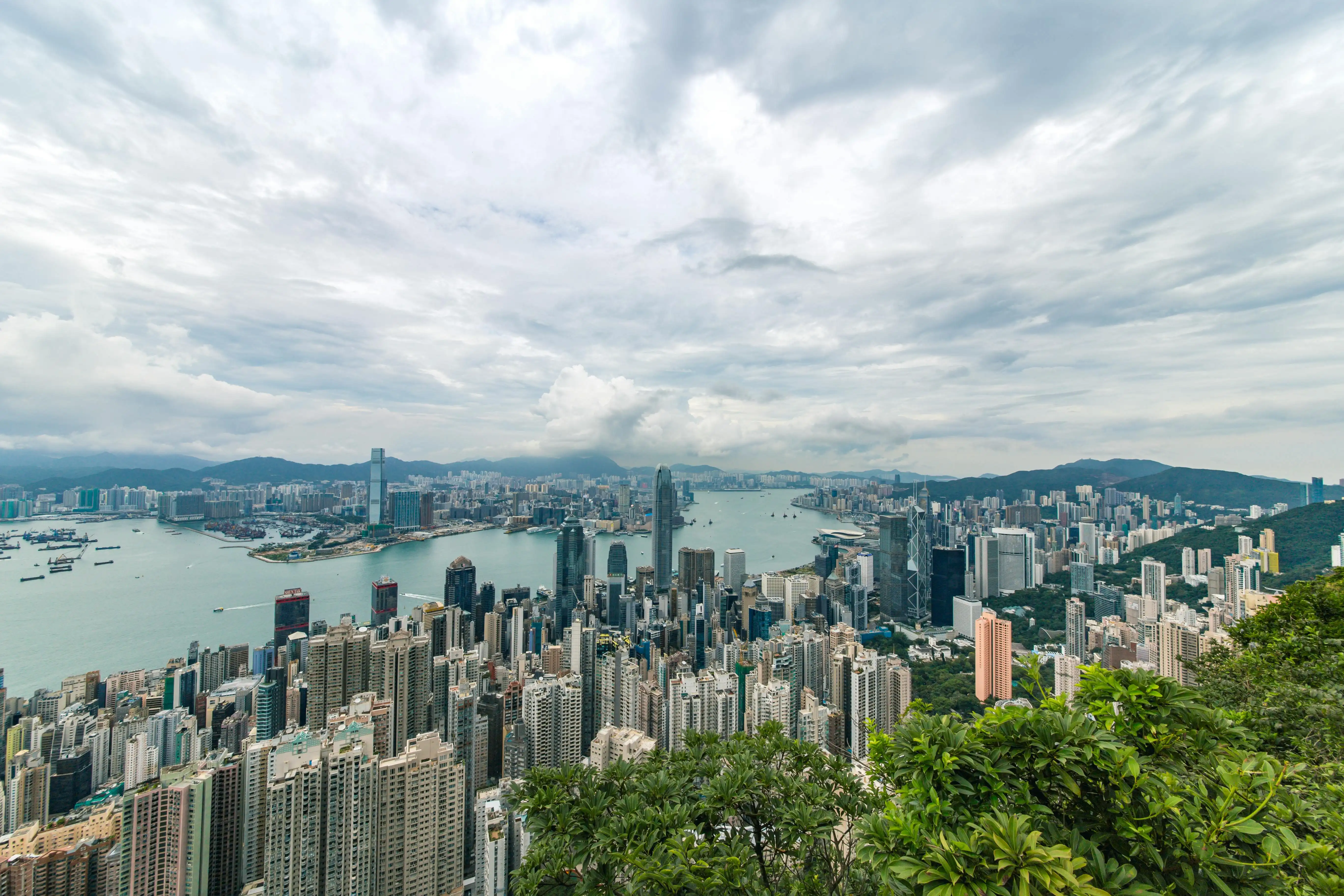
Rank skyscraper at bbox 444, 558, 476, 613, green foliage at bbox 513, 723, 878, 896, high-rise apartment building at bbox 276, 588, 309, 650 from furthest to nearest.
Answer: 1. skyscraper at bbox 444, 558, 476, 613
2. high-rise apartment building at bbox 276, 588, 309, 650
3. green foliage at bbox 513, 723, 878, 896

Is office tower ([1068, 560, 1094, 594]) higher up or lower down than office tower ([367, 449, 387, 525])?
lower down

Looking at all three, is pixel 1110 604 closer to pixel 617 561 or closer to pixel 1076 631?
pixel 1076 631

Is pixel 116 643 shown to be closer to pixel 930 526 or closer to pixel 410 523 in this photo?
pixel 410 523

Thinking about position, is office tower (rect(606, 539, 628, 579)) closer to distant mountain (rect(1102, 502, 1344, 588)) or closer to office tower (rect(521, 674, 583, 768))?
office tower (rect(521, 674, 583, 768))

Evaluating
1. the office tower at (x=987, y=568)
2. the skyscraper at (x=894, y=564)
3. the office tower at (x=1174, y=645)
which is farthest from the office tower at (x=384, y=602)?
the office tower at (x=987, y=568)

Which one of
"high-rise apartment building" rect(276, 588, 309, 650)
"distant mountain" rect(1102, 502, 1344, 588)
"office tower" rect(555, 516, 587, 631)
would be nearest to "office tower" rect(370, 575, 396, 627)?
"high-rise apartment building" rect(276, 588, 309, 650)

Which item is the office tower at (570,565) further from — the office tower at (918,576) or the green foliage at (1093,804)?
the green foliage at (1093,804)

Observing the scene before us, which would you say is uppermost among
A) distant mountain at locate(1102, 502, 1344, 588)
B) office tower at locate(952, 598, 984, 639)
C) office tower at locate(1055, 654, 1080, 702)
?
distant mountain at locate(1102, 502, 1344, 588)

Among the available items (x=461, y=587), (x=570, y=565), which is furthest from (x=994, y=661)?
(x=461, y=587)
